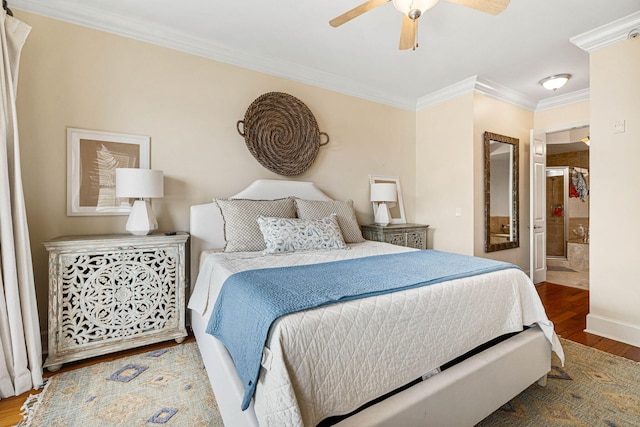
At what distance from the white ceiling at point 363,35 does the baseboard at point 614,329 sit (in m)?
2.52

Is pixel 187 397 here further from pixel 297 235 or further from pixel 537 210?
pixel 537 210

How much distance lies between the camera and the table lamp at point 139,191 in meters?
2.19

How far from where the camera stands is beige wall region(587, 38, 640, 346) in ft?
8.05

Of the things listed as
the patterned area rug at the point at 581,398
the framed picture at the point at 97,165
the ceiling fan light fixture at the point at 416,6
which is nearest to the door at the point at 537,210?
the patterned area rug at the point at 581,398

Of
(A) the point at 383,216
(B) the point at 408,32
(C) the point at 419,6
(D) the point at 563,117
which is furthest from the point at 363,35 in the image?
(D) the point at 563,117

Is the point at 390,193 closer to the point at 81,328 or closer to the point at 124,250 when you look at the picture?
the point at 124,250

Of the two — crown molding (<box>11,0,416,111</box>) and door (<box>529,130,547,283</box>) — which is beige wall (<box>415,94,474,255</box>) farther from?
door (<box>529,130,547,283</box>)

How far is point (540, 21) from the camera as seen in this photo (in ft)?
7.96

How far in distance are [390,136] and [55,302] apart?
12.7 ft

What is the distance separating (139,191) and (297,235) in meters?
1.25

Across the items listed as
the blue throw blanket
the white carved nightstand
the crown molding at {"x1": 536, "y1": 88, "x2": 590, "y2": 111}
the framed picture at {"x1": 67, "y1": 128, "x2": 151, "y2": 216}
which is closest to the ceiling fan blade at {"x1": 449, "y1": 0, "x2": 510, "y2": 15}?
the blue throw blanket

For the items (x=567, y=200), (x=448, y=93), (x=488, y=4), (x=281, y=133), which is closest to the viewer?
(x=488, y=4)

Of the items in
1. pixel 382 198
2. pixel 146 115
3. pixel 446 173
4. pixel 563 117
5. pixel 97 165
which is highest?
pixel 563 117

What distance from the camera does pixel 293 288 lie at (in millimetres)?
1326
